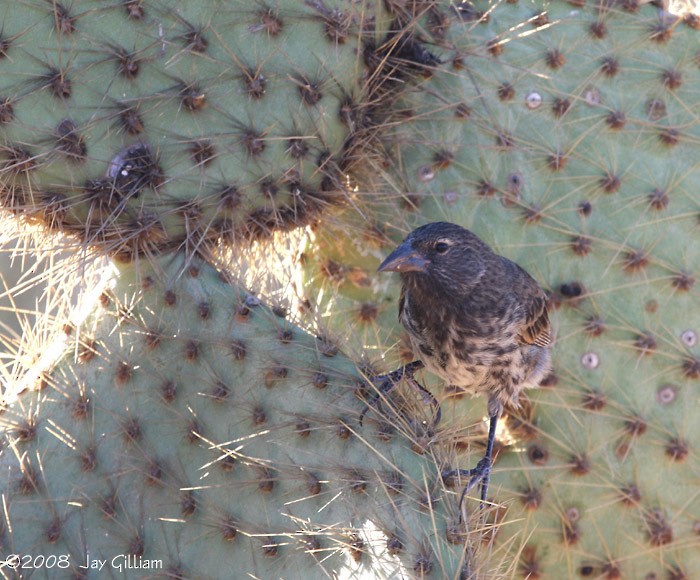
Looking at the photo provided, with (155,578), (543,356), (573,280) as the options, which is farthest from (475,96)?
(155,578)

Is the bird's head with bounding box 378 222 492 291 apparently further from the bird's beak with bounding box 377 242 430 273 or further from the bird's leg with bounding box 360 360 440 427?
the bird's leg with bounding box 360 360 440 427

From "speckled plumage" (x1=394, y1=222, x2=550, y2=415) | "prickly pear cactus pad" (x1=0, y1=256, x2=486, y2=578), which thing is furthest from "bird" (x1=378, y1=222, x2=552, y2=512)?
"prickly pear cactus pad" (x1=0, y1=256, x2=486, y2=578)

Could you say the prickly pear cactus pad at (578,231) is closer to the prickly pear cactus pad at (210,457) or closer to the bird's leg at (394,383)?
the bird's leg at (394,383)

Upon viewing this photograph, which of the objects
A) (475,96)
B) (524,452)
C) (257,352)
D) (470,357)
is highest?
(475,96)

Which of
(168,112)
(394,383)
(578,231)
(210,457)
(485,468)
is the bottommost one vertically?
(485,468)

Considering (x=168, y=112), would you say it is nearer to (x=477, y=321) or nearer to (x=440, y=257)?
(x=440, y=257)

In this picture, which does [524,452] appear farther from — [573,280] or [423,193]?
[423,193]

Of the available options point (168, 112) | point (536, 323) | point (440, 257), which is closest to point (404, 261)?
point (440, 257)
